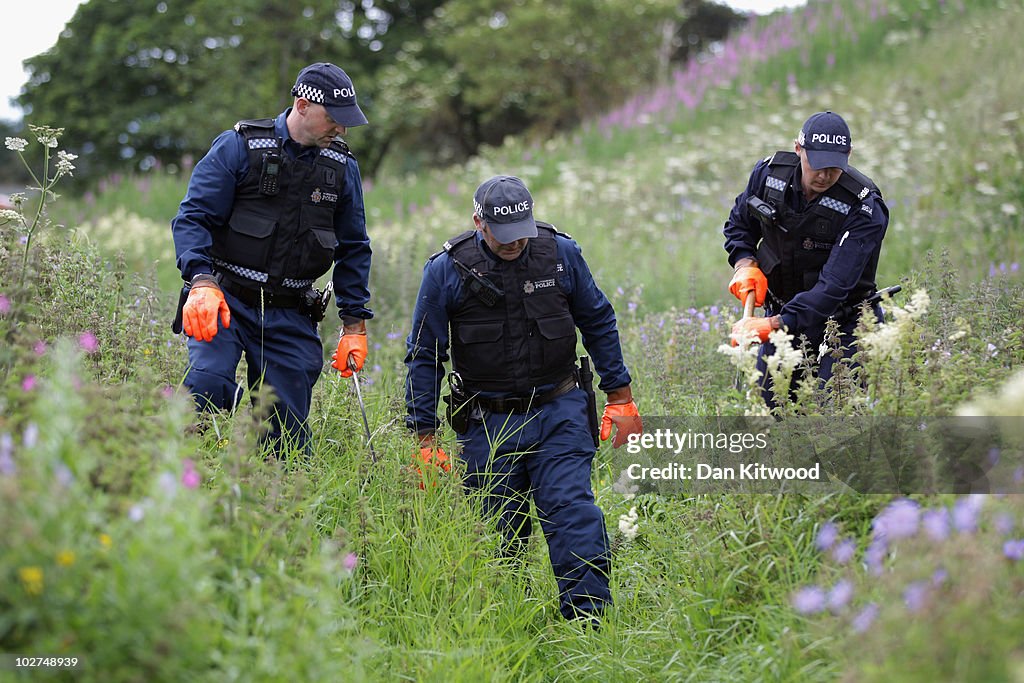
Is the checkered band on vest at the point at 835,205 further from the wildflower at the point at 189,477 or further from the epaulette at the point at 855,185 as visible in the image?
the wildflower at the point at 189,477

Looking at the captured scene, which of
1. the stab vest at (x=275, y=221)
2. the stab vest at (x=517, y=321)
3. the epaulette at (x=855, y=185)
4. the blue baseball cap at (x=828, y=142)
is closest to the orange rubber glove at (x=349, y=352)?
the stab vest at (x=275, y=221)

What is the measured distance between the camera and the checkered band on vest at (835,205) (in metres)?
5.19

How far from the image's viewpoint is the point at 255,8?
727 inches

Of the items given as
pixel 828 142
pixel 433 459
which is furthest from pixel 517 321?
pixel 828 142

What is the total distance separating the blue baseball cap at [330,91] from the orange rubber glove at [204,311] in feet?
3.43

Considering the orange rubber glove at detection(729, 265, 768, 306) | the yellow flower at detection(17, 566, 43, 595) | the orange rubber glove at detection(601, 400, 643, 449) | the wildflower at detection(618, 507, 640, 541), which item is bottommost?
the wildflower at detection(618, 507, 640, 541)

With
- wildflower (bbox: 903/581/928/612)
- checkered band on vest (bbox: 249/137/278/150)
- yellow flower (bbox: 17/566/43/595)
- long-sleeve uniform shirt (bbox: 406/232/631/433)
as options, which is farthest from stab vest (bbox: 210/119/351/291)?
wildflower (bbox: 903/581/928/612)

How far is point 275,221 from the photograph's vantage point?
487cm

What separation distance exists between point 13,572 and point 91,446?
1.85 feet

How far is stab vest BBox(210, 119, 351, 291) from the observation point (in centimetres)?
485

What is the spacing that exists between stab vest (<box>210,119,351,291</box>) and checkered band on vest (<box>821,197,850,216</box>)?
8.47ft

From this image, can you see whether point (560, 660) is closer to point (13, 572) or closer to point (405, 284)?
point (13, 572)

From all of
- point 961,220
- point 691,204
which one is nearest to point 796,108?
point 691,204

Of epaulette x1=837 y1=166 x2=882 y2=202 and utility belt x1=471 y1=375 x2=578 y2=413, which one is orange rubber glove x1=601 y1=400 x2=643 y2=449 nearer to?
utility belt x1=471 y1=375 x2=578 y2=413
